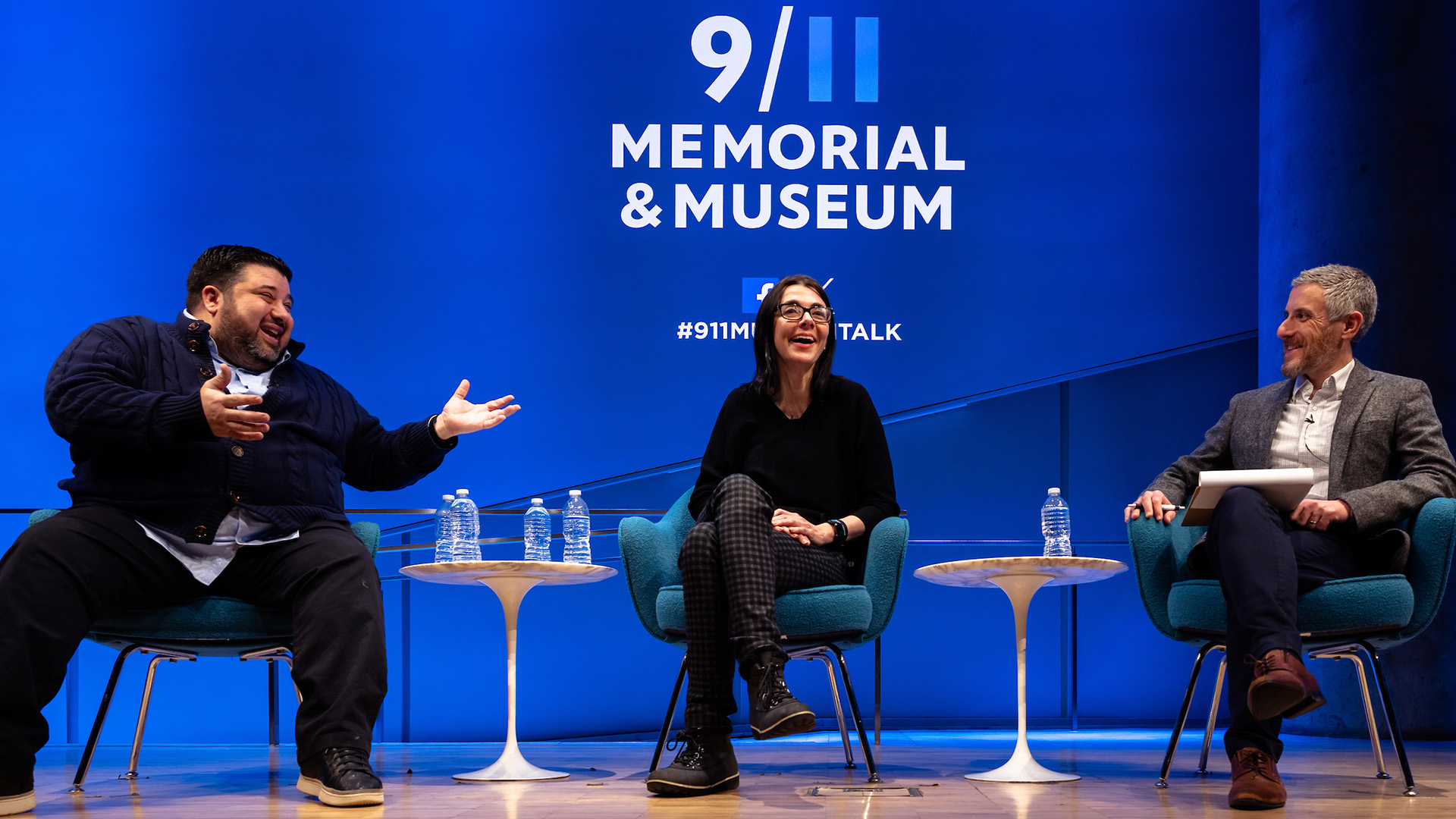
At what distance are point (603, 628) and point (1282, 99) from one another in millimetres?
3327

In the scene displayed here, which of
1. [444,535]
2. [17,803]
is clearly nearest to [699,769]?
[17,803]

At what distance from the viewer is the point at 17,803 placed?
7.60 feet

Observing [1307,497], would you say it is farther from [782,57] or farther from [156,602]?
[156,602]

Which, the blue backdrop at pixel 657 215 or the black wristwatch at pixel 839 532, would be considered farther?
the blue backdrop at pixel 657 215

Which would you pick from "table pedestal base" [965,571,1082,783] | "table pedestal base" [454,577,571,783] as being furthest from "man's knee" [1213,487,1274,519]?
"table pedestal base" [454,577,571,783]

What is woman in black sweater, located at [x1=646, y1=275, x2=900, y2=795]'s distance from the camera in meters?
2.55

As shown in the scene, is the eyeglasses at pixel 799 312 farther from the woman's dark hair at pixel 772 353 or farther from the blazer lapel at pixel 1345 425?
the blazer lapel at pixel 1345 425

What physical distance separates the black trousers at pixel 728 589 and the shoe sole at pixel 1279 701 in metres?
0.97

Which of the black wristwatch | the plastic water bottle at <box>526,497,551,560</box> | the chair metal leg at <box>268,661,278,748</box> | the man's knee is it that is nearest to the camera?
the man's knee

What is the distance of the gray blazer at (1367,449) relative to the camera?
2781 millimetres

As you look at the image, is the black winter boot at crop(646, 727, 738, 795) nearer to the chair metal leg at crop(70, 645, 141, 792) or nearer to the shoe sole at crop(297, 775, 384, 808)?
the shoe sole at crop(297, 775, 384, 808)

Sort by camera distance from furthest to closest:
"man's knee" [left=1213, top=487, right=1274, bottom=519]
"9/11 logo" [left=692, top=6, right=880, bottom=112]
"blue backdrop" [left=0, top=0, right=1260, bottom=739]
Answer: "9/11 logo" [left=692, top=6, right=880, bottom=112]
"blue backdrop" [left=0, top=0, right=1260, bottom=739]
"man's knee" [left=1213, top=487, right=1274, bottom=519]

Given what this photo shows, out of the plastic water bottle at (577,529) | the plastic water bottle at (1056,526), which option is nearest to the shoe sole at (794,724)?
the plastic water bottle at (1056,526)

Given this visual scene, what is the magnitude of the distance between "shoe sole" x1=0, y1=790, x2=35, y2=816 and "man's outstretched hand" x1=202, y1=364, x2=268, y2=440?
0.82 meters
